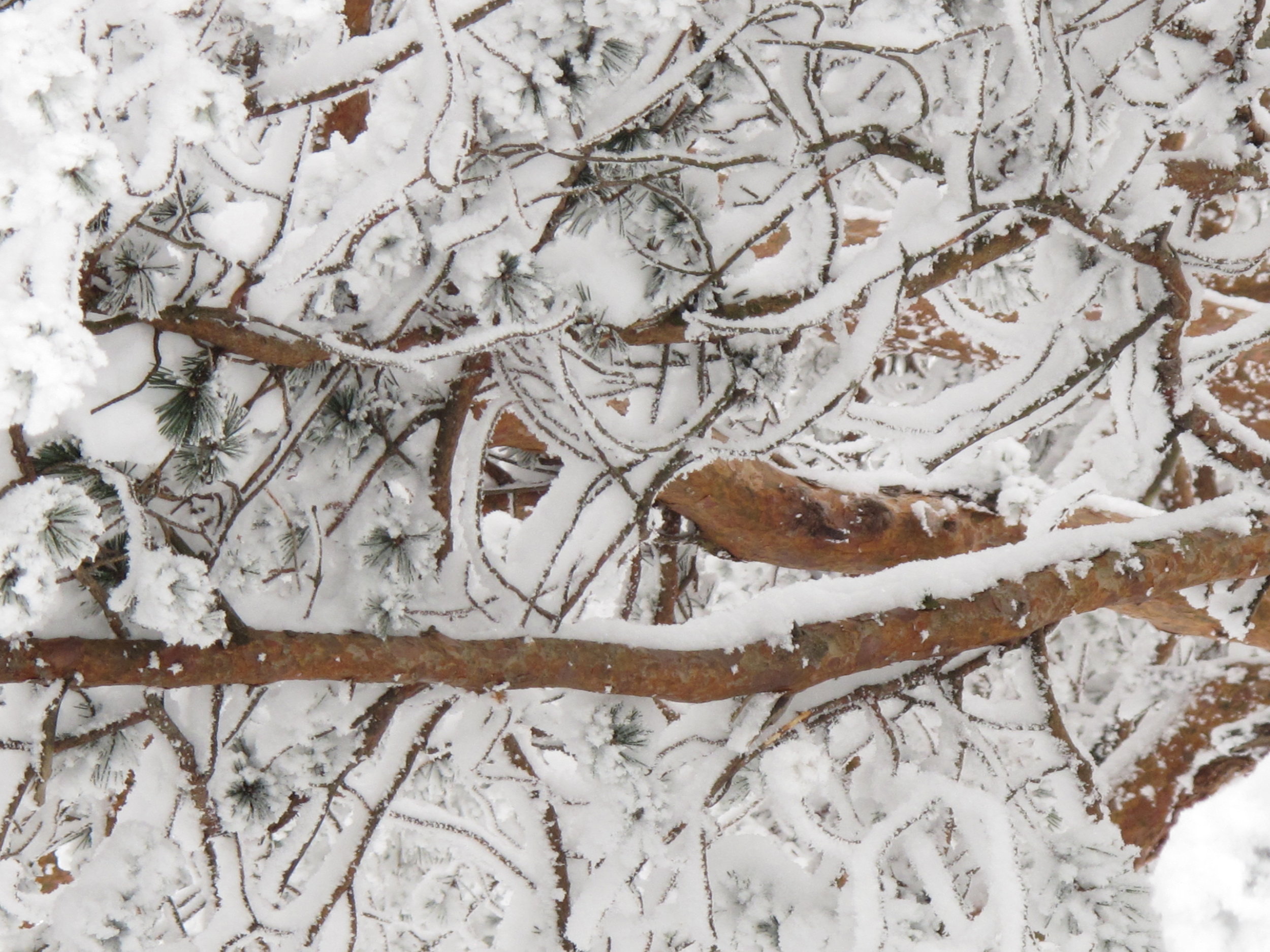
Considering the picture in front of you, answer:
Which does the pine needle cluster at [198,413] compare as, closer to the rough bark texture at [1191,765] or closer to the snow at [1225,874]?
the rough bark texture at [1191,765]

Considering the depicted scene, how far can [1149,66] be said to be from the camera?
1732 millimetres

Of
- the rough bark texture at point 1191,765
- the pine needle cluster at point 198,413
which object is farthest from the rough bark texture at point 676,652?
the rough bark texture at point 1191,765

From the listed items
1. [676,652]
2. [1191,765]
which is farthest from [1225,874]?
[676,652]

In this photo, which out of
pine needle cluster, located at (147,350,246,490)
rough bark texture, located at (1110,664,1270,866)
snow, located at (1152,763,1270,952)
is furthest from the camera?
snow, located at (1152,763,1270,952)

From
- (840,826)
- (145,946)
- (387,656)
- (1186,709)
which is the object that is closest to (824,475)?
(840,826)

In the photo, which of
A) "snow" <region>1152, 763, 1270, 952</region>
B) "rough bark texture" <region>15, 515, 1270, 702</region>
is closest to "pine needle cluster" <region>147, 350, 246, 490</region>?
"rough bark texture" <region>15, 515, 1270, 702</region>

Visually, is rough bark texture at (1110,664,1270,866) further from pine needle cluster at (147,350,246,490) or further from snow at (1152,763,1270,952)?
pine needle cluster at (147,350,246,490)

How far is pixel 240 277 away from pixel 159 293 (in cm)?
9

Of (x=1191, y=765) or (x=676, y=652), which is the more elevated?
(x=1191, y=765)

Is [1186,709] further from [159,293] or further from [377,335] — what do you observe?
[159,293]

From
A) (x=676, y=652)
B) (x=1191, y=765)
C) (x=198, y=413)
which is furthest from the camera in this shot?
(x=1191, y=765)

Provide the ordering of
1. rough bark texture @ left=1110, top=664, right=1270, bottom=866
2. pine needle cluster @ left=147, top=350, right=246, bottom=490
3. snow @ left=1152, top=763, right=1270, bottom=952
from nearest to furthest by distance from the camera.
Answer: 1. pine needle cluster @ left=147, top=350, right=246, bottom=490
2. rough bark texture @ left=1110, top=664, right=1270, bottom=866
3. snow @ left=1152, top=763, right=1270, bottom=952

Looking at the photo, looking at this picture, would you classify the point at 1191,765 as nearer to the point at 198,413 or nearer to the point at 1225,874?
the point at 1225,874

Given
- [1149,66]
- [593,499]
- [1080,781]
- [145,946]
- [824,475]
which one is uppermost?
[1149,66]
